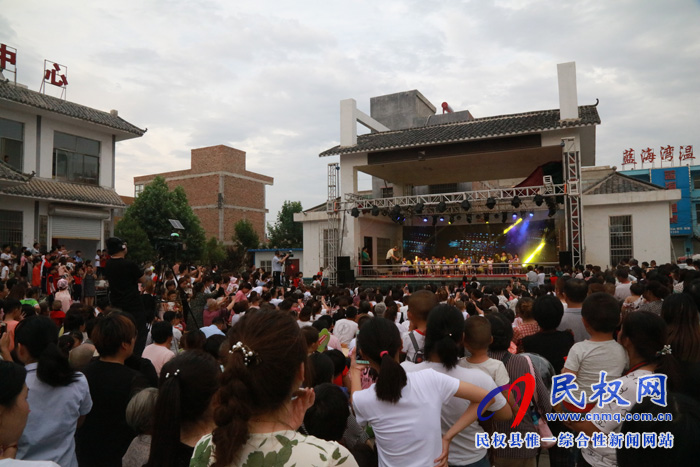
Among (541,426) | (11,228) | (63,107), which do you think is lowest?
(541,426)

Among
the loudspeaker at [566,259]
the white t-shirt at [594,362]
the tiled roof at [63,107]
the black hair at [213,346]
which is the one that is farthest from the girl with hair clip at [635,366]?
the tiled roof at [63,107]

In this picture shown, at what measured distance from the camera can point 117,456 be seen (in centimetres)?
252

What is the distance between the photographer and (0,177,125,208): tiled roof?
1447 centimetres

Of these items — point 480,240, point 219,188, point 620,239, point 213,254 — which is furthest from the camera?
point 219,188

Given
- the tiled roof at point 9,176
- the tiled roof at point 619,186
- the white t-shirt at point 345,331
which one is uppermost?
the tiled roof at point 619,186

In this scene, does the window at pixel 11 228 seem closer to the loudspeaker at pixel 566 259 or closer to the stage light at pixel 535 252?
the loudspeaker at pixel 566 259

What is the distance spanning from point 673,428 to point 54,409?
271 centimetres

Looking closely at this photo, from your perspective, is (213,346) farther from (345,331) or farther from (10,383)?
(345,331)

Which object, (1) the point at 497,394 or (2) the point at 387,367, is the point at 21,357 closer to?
(2) the point at 387,367

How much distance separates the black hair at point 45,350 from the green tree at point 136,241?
21.0 m

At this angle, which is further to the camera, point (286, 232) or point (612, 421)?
point (286, 232)

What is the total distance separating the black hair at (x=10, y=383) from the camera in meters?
1.94

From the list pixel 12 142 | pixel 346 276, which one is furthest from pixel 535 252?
pixel 12 142

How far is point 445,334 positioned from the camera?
7.91ft
